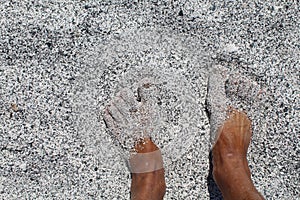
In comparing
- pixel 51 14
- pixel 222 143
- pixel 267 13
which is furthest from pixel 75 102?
pixel 267 13

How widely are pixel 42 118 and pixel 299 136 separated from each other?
1148 millimetres

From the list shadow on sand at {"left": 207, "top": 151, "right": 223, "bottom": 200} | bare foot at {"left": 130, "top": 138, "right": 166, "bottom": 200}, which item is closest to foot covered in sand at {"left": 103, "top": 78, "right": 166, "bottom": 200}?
bare foot at {"left": 130, "top": 138, "right": 166, "bottom": 200}

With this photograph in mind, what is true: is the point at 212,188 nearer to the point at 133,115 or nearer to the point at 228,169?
the point at 228,169

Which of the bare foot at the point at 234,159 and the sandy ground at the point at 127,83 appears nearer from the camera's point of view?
the bare foot at the point at 234,159

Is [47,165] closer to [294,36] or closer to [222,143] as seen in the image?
[222,143]

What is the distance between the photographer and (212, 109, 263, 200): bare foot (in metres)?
2.30

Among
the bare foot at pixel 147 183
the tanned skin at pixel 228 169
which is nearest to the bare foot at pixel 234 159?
the tanned skin at pixel 228 169

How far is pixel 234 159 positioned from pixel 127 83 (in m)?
0.58

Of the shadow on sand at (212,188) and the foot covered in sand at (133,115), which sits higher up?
the foot covered in sand at (133,115)

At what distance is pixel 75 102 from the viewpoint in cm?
241

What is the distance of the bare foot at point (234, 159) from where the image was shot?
2.30 metres

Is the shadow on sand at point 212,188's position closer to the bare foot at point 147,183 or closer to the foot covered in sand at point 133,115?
the bare foot at point 147,183

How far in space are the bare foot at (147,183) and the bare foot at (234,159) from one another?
242 mm

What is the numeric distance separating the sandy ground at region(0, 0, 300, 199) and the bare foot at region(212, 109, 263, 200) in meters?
0.06
